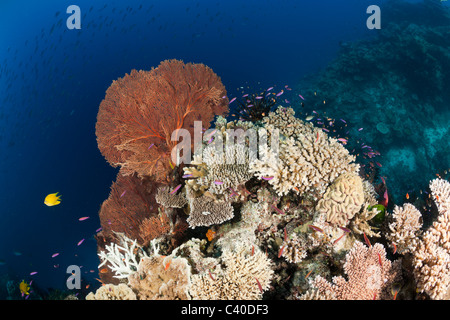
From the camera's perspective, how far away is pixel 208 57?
166 ft

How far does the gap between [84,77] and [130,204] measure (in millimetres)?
52684

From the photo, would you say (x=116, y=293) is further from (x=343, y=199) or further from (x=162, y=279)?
(x=343, y=199)

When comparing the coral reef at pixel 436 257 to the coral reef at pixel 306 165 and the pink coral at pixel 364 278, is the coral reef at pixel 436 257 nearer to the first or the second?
the pink coral at pixel 364 278

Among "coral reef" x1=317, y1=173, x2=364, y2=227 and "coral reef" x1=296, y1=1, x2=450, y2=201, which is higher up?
"coral reef" x1=296, y1=1, x2=450, y2=201

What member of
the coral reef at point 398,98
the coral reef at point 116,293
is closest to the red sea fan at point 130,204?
the coral reef at point 116,293

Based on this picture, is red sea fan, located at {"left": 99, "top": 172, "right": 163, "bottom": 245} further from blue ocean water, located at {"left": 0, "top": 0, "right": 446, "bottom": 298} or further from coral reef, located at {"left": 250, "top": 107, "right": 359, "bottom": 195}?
blue ocean water, located at {"left": 0, "top": 0, "right": 446, "bottom": 298}

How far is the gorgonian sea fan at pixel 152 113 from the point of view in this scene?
5480 millimetres

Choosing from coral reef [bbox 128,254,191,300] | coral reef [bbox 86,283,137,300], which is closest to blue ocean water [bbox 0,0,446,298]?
coral reef [bbox 86,283,137,300]

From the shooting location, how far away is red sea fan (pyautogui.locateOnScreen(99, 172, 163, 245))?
6.67 meters

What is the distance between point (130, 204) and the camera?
22.4 ft

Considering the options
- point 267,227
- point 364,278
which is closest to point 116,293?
point 267,227

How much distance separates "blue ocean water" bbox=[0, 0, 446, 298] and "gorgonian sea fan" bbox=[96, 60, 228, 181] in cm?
2405
